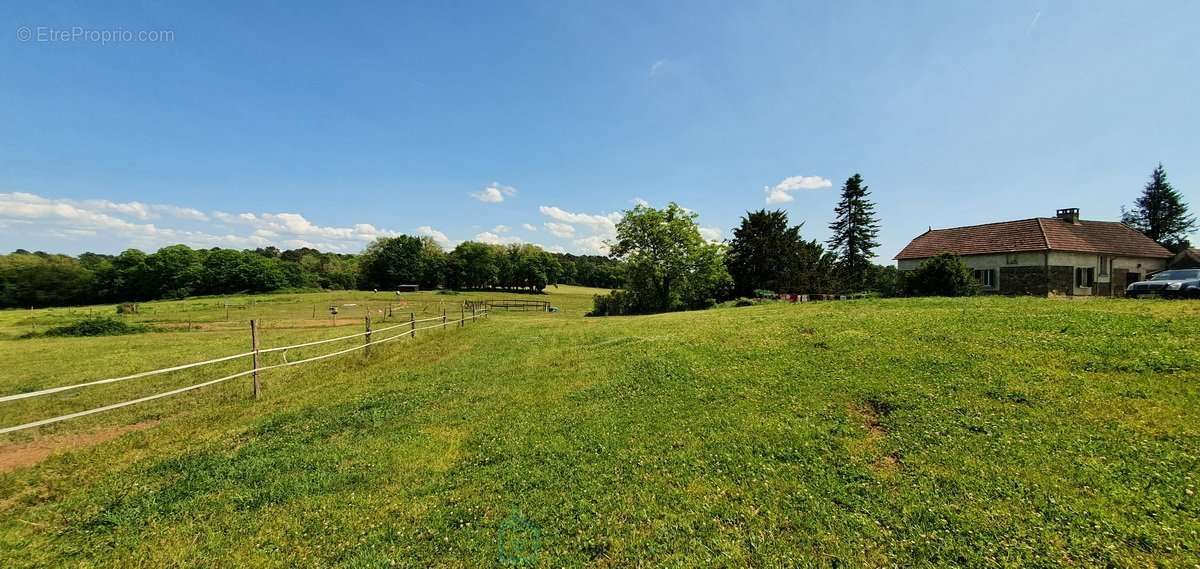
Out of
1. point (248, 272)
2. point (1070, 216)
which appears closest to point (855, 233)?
point (1070, 216)

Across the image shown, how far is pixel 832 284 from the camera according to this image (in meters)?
40.2

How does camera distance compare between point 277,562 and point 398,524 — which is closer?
point 277,562

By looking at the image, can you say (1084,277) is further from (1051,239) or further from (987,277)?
(987,277)

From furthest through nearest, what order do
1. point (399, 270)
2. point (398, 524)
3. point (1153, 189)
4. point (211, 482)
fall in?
1. point (399, 270)
2. point (1153, 189)
3. point (211, 482)
4. point (398, 524)

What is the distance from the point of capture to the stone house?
2514 centimetres

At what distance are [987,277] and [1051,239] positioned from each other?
377 centimetres

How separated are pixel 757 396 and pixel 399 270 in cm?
10020

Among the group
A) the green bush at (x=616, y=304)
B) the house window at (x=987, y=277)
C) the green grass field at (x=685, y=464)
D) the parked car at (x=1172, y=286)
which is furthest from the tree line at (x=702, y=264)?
the green grass field at (x=685, y=464)

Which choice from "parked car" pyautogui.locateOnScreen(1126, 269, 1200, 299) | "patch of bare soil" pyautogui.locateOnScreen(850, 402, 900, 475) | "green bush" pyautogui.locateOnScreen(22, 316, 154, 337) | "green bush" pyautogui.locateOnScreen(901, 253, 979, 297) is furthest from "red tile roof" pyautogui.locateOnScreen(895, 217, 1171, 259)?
"green bush" pyautogui.locateOnScreen(22, 316, 154, 337)

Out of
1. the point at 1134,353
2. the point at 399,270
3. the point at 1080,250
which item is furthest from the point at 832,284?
the point at 399,270

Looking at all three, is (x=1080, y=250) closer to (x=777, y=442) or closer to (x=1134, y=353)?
(x=1134, y=353)

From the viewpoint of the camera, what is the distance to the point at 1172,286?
1462 cm

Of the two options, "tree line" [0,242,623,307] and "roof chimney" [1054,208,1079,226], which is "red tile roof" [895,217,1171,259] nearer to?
"roof chimney" [1054,208,1079,226]

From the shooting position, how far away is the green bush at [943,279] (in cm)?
2258
